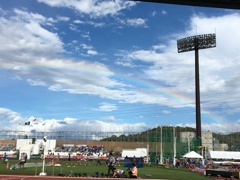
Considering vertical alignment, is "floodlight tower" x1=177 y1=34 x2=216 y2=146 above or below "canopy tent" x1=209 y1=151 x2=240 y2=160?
above

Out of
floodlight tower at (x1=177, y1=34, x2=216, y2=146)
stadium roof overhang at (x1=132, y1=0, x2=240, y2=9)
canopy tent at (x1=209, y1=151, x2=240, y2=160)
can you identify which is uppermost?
floodlight tower at (x1=177, y1=34, x2=216, y2=146)

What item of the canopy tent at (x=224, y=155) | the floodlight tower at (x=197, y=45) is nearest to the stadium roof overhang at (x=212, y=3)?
the canopy tent at (x=224, y=155)

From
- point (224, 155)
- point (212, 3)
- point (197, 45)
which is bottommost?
point (224, 155)

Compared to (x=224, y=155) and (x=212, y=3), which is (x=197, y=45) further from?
(x=212, y=3)

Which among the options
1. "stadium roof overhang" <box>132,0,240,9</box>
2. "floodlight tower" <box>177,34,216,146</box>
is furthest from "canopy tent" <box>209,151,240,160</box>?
"stadium roof overhang" <box>132,0,240,9</box>

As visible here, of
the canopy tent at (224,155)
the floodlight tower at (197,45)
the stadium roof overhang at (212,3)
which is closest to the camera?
the stadium roof overhang at (212,3)

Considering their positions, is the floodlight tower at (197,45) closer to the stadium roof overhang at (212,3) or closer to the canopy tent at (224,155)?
the canopy tent at (224,155)

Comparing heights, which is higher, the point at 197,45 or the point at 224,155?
the point at 197,45

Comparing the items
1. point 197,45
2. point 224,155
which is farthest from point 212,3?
point 197,45

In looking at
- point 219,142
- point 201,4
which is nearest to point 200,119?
point 219,142

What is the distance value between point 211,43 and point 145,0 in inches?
3292

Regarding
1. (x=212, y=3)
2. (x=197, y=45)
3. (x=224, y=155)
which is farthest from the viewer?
(x=197, y=45)

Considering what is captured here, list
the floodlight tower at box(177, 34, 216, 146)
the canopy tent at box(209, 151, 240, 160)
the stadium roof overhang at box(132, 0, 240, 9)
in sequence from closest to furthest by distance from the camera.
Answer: the stadium roof overhang at box(132, 0, 240, 9), the canopy tent at box(209, 151, 240, 160), the floodlight tower at box(177, 34, 216, 146)

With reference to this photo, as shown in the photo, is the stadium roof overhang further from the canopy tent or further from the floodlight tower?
the floodlight tower
